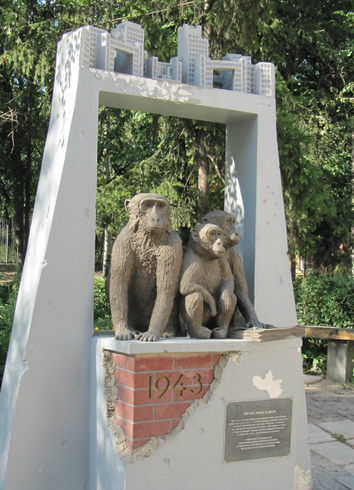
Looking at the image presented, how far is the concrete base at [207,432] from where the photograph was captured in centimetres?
311

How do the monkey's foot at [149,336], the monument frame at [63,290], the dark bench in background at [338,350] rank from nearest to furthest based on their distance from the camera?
the monkey's foot at [149,336]
the monument frame at [63,290]
the dark bench in background at [338,350]

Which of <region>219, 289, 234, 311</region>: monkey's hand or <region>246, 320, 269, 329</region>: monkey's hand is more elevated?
<region>219, 289, 234, 311</region>: monkey's hand

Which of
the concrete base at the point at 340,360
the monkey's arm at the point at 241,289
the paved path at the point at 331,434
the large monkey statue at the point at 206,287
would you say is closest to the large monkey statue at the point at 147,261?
the large monkey statue at the point at 206,287

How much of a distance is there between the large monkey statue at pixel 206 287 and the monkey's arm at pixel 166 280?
9cm

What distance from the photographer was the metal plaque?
3.34 meters

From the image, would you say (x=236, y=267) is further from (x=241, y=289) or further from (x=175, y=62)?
(x=175, y=62)

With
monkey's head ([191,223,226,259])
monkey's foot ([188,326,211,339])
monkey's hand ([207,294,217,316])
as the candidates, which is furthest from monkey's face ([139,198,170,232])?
monkey's foot ([188,326,211,339])

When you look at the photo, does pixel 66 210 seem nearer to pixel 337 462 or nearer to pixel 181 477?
pixel 181 477

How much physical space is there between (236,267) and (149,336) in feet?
2.97

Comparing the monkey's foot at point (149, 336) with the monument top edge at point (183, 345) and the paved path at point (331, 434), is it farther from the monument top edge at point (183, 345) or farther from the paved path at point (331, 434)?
the paved path at point (331, 434)

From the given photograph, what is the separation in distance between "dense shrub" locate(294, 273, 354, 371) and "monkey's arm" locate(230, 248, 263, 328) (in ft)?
17.9

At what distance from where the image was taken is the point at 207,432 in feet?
10.7

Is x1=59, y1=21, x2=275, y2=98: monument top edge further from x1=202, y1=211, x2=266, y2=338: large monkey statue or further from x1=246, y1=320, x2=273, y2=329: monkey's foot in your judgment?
x1=246, y1=320, x2=273, y2=329: monkey's foot

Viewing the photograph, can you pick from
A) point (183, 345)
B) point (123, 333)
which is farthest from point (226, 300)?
point (123, 333)
